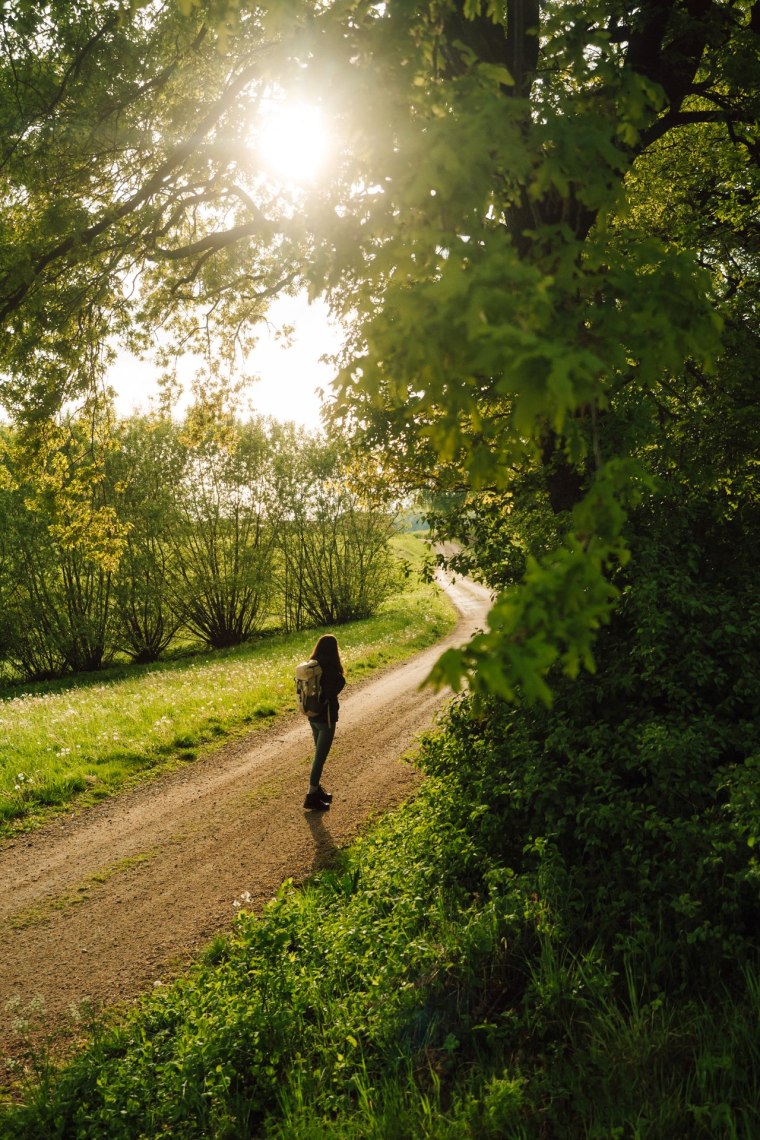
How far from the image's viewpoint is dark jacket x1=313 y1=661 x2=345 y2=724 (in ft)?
28.1

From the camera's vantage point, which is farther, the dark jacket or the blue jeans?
the blue jeans

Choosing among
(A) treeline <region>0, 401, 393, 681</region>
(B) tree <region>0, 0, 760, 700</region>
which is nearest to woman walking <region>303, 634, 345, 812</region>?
(B) tree <region>0, 0, 760, 700</region>

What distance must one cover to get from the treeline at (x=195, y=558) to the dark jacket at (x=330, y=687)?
1361 centimetres

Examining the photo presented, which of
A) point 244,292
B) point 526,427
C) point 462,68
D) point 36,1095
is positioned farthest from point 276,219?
point 36,1095

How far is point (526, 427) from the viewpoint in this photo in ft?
8.27

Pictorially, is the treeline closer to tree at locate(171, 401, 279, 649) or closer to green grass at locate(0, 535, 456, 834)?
tree at locate(171, 401, 279, 649)

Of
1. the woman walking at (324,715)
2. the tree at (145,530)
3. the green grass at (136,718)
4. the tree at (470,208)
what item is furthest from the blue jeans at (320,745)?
the tree at (145,530)

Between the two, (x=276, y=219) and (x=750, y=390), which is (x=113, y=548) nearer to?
(x=276, y=219)

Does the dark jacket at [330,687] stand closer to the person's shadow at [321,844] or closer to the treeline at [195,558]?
the person's shadow at [321,844]

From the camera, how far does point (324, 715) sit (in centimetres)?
876

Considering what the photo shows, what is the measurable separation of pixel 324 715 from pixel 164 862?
261 cm

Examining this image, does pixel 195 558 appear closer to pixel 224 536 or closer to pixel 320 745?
pixel 224 536

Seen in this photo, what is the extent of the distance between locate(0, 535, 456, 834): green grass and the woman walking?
189cm

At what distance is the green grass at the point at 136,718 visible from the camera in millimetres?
9539
